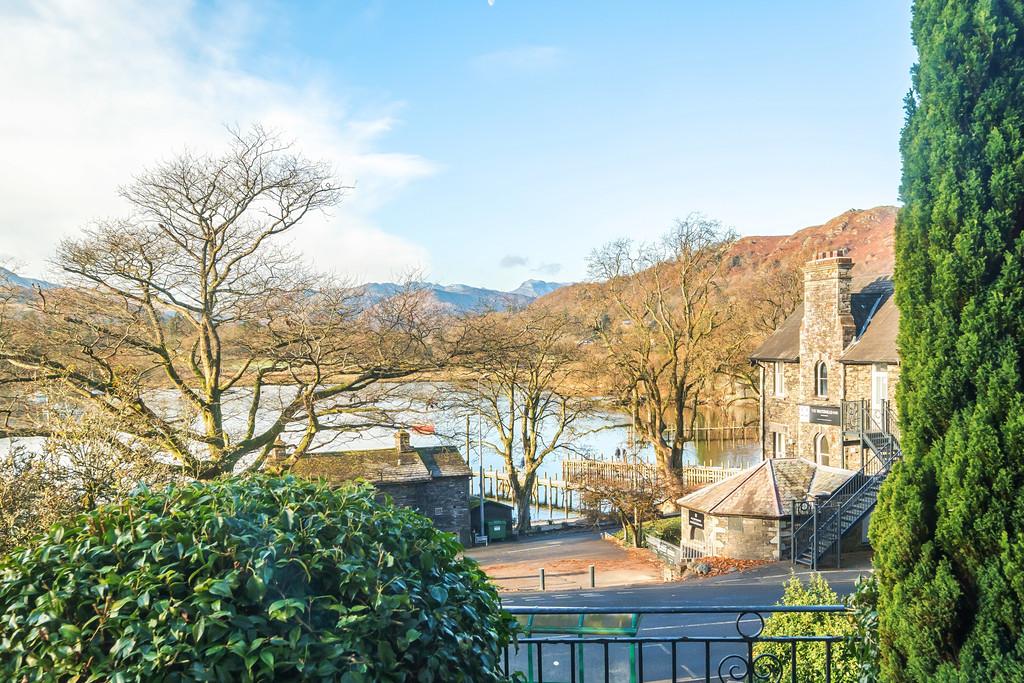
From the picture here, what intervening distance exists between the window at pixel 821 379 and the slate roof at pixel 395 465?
580 inches

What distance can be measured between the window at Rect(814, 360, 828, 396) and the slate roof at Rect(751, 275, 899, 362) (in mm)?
1332

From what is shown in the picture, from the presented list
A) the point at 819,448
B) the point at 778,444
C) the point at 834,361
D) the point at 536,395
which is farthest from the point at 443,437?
the point at 778,444

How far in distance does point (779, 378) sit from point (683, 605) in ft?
45.7

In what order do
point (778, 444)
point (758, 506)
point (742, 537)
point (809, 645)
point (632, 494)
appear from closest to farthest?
point (809, 645), point (758, 506), point (742, 537), point (778, 444), point (632, 494)

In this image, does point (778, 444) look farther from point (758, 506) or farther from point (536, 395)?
point (536, 395)

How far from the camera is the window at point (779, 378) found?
2986 cm

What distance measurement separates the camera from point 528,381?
3322 centimetres

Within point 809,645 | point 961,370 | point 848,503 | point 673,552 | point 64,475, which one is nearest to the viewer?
point 961,370

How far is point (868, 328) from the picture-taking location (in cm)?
2602

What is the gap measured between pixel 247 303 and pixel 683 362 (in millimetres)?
25274

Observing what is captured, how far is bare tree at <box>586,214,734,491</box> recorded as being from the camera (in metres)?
35.4

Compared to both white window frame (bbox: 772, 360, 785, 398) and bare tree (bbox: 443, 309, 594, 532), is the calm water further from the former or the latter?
white window frame (bbox: 772, 360, 785, 398)

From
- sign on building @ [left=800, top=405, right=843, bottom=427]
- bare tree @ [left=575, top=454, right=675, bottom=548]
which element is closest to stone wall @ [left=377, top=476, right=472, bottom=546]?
bare tree @ [left=575, top=454, right=675, bottom=548]

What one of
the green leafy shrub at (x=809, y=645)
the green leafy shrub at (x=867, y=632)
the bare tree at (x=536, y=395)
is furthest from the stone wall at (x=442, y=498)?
the green leafy shrub at (x=867, y=632)
